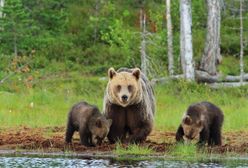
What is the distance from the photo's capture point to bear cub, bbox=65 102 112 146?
472 inches

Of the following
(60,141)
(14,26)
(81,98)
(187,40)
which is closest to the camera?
(60,141)

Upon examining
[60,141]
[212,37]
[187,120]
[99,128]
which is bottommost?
[60,141]

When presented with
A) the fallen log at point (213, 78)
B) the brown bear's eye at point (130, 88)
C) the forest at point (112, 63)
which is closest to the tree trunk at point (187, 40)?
the forest at point (112, 63)

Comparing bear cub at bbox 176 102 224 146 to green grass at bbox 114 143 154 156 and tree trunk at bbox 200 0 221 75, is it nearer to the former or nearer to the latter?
green grass at bbox 114 143 154 156

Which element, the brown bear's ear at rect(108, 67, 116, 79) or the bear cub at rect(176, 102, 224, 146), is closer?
the brown bear's ear at rect(108, 67, 116, 79)

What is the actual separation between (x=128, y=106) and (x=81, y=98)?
8.07 meters

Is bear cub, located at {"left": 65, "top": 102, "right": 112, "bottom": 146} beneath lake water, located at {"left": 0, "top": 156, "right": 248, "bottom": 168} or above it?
above

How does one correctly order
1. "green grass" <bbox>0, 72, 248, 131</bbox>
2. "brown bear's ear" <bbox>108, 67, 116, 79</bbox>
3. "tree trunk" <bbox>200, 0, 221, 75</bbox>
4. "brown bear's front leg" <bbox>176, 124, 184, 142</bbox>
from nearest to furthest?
"brown bear's ear" <bbox>108, 67, 116, 79</bbox>, "brown bear's front leg" <bbox>176, 124, 184, 142</bbox>, "green grass" <bbox>0, 72, 248, 131</bbox>, "tree trunk" <bbox>200, 0, 221, 75</bbox>

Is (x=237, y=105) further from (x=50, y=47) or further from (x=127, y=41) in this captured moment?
(x=50, y=47)

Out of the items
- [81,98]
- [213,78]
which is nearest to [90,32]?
[213,78]

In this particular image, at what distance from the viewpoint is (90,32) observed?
30047 mm

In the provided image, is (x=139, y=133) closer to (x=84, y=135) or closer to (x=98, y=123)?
(x=98, y=123)

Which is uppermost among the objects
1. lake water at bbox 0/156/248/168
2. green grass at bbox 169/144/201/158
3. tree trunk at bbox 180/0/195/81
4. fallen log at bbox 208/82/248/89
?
tree trunk at bbox 180/0/195/81

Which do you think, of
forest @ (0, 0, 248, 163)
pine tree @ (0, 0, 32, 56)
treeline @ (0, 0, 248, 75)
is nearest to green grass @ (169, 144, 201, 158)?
forest @ (0, 0, 248, 163)
